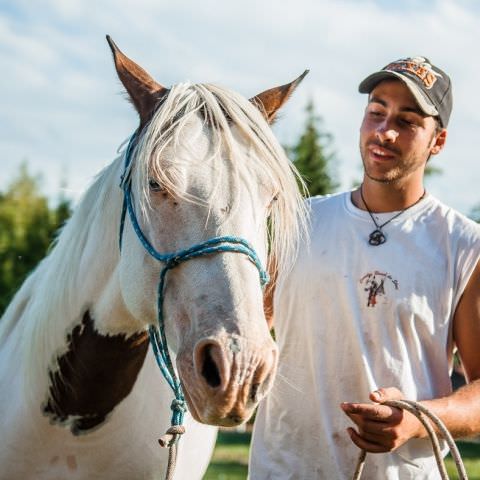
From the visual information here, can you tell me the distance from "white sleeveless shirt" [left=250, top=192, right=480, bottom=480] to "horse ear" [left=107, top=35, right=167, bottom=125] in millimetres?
825

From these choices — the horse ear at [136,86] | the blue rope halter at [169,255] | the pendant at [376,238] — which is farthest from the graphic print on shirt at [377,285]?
the horse ear at [136,86]

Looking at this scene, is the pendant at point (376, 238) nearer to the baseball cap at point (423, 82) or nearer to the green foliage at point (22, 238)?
the baseball cap at point (423, 82)

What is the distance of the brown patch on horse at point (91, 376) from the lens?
2945 mm

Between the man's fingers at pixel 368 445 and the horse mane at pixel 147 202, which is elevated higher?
the horse mane at pixel 147 202

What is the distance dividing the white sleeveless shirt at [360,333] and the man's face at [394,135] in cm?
16

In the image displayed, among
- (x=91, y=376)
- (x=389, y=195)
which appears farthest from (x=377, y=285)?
(x=91, y=376)

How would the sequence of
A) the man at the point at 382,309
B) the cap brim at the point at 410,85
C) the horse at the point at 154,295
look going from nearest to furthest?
the horse at the point at 154,295
the man at the point at 382,309
the cap brim at the point at 410,85

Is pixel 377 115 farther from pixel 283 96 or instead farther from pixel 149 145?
pixel 149 145

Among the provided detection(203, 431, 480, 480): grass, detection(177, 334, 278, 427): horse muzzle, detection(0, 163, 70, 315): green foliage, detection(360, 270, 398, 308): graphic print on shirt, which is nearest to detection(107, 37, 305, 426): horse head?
detection(177, 334, 278, 427): horse muzzle

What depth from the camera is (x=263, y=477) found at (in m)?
2.83

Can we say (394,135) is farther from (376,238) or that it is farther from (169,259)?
(169,259)

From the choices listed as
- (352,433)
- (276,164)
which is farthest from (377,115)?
(352,433)

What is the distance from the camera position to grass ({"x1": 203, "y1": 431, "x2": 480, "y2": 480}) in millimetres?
10336

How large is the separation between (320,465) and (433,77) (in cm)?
155
